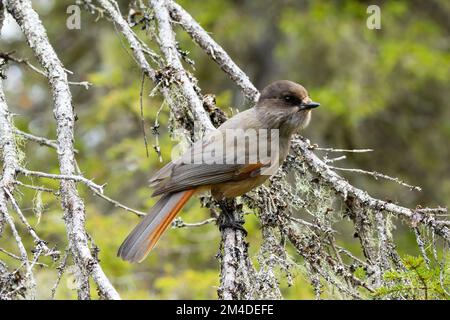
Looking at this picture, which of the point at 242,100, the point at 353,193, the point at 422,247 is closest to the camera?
the point at 422,247

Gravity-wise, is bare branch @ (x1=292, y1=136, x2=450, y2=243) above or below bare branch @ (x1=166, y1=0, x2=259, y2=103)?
below

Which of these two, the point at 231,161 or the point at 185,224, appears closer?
the point at 185,224

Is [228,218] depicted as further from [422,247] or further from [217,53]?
[422,247]

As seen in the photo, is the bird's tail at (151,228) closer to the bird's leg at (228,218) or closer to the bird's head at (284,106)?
the bird's leg at (228,218)

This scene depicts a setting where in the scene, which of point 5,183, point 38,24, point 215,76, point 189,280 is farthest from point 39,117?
point 5,183

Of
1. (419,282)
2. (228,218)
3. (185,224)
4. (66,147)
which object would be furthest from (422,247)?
(66,147)

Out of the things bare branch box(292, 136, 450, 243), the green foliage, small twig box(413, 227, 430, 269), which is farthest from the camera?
bare branch box(292, 136, 450, 243)

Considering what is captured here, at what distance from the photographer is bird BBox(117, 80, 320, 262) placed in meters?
3.92

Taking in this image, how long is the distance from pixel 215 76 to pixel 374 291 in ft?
20.9

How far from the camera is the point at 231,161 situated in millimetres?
4312

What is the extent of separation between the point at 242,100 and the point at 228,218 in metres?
3.53

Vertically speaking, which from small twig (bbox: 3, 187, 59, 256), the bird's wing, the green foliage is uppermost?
the bird's wing

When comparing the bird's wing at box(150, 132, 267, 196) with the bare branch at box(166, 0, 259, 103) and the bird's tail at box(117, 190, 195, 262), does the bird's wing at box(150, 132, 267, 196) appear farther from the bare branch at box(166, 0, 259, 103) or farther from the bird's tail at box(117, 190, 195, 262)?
the bare branch at box(166, 0, 259, 103)

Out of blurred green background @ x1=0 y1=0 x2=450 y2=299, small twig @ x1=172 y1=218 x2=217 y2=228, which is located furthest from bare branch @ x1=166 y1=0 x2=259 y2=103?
blurred green background @ x1=0 y1=0 x2=450 y2=299
